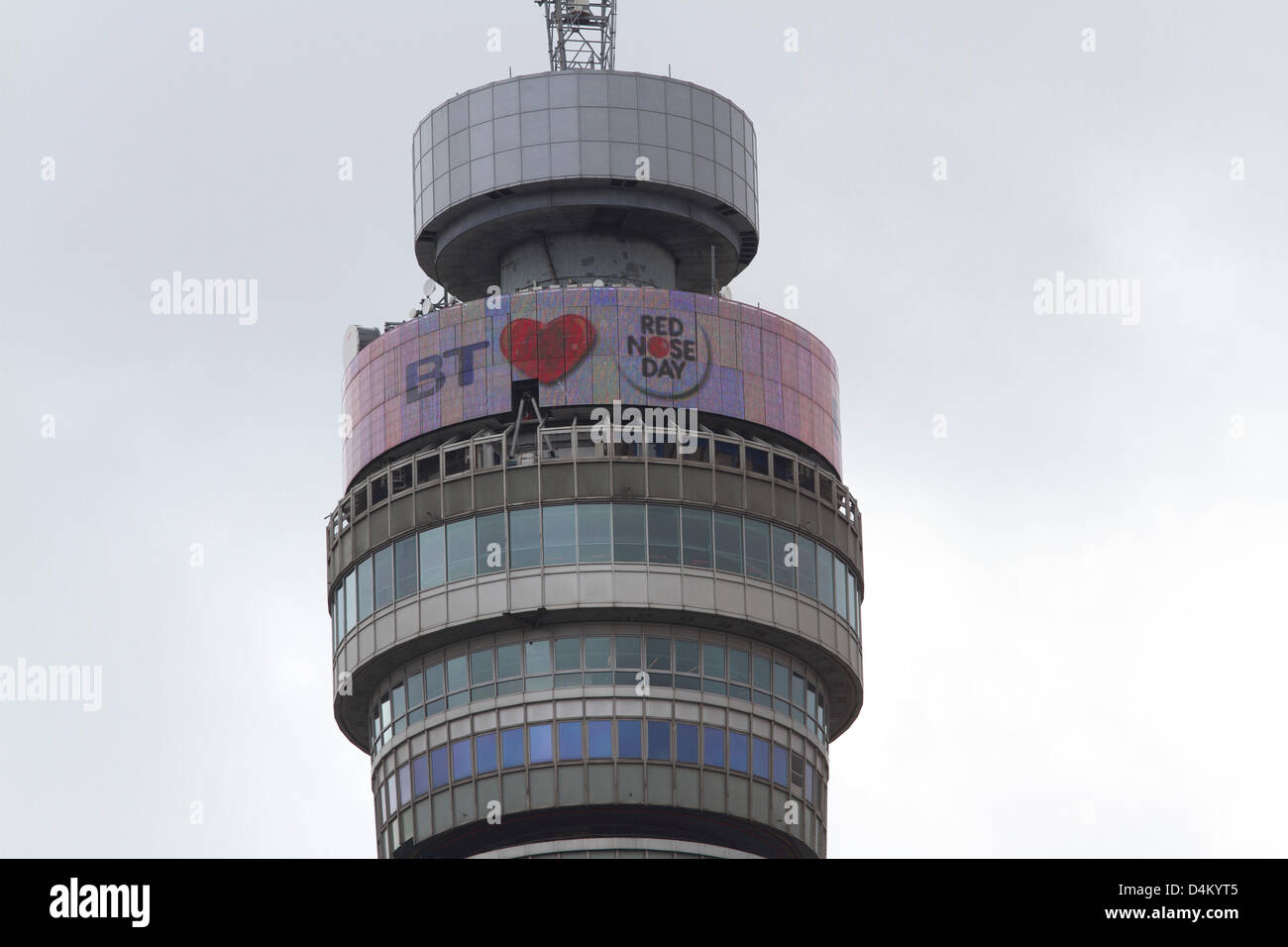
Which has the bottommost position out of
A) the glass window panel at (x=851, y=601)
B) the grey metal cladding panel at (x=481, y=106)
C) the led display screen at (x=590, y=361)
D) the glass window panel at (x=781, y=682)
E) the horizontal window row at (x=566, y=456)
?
the glass window panel at (x=781, y=682)

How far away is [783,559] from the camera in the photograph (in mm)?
141625

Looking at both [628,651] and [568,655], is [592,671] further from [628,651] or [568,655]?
[628,651]

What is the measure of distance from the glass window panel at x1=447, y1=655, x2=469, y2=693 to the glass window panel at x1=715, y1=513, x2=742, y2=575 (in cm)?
1276

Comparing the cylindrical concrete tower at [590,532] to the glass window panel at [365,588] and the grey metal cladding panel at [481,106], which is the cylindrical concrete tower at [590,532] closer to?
the glass window panel at [365,588]

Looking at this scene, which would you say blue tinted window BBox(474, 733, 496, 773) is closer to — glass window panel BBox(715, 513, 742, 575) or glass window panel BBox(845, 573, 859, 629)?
glass window panel BBox(715, 513, 742, 575)

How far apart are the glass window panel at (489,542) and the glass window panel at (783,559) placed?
13129 mm

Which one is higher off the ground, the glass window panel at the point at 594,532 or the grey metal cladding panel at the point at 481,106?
the grey metal cladding panel at the point at 481,106

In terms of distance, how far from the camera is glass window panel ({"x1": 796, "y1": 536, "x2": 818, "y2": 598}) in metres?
142

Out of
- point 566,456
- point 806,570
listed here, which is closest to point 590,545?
point 566,456

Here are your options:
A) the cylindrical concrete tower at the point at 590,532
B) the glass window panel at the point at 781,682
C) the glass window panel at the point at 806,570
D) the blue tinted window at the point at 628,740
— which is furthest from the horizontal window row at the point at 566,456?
the blue tinted window at the point at 628,740

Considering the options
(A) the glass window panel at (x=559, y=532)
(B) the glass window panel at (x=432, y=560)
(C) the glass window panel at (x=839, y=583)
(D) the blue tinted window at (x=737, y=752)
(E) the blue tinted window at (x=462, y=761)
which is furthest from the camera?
(C) the glass window panel at (x=839, y=583)

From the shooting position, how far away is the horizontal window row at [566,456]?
139 m

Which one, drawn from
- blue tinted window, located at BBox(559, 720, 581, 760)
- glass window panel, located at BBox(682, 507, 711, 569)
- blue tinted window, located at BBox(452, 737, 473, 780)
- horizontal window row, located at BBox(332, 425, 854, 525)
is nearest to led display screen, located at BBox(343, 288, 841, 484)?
horizontal window row, located at BBox(332, 425, 854, 525)
